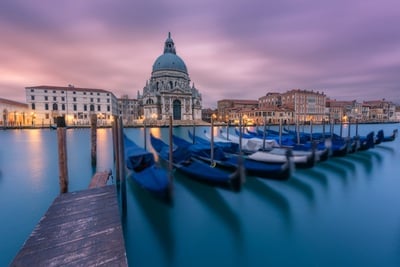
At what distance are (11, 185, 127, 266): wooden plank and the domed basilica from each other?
38255mm

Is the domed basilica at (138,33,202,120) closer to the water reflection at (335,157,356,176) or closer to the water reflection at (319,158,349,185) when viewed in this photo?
the water reflection at (335,157,356,176)

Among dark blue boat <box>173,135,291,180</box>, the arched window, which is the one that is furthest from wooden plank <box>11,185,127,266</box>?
the arched window

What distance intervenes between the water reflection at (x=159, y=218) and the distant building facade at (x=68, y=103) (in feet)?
115

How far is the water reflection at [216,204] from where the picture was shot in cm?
387

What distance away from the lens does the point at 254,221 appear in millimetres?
4078

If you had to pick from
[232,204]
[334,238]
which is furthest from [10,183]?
[334,238]

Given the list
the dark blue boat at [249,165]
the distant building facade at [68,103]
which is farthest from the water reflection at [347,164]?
the distant building facade at [68,103]

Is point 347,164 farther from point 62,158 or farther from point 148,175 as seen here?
point 62,158

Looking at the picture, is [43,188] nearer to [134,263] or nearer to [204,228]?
[134,263]

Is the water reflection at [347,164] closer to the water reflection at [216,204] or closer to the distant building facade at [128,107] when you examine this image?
the water reflection at [216,204]

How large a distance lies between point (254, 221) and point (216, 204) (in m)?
1.01

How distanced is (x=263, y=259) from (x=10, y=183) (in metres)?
7.81

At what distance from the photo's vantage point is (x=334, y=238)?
3.49 m

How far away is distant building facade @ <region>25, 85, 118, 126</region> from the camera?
3416 cm
